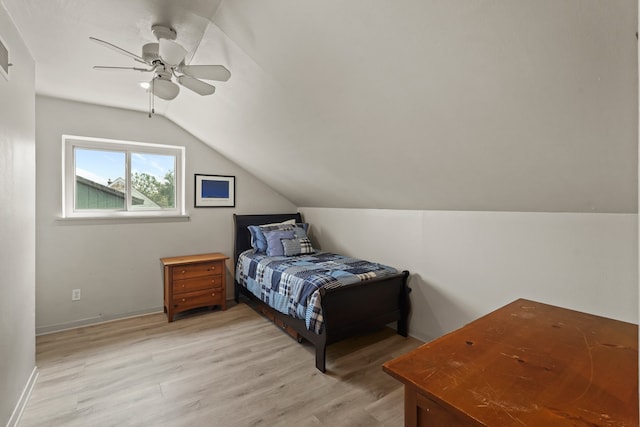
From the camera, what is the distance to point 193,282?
333cm

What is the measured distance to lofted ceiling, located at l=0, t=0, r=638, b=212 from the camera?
1107mm

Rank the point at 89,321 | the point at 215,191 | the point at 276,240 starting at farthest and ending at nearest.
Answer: the point at 215,191
the point at 276,240
the point at 89,321

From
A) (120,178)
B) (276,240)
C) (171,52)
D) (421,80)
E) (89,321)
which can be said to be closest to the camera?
(421,80)

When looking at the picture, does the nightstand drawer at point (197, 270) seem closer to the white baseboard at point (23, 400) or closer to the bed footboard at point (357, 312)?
the bed footboard at point (357, 312)

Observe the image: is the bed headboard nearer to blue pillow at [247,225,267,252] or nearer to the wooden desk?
blue pillow at [247,225,267,252]

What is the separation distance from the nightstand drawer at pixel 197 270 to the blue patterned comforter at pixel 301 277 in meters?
0.33

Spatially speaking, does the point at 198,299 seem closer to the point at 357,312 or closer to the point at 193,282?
the point at 193,282

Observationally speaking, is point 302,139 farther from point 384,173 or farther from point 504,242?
point 504,242

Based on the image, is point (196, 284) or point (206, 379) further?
point (196, 284)

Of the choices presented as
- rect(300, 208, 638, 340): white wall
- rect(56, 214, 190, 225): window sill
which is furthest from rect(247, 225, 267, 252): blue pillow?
rect(300, 208, 638, 340): white wall

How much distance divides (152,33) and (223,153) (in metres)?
2.01

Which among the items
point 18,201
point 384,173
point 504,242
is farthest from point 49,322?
point 504,242

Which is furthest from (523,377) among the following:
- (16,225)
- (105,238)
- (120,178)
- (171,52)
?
(120,178)

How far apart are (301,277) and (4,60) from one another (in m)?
2.28
